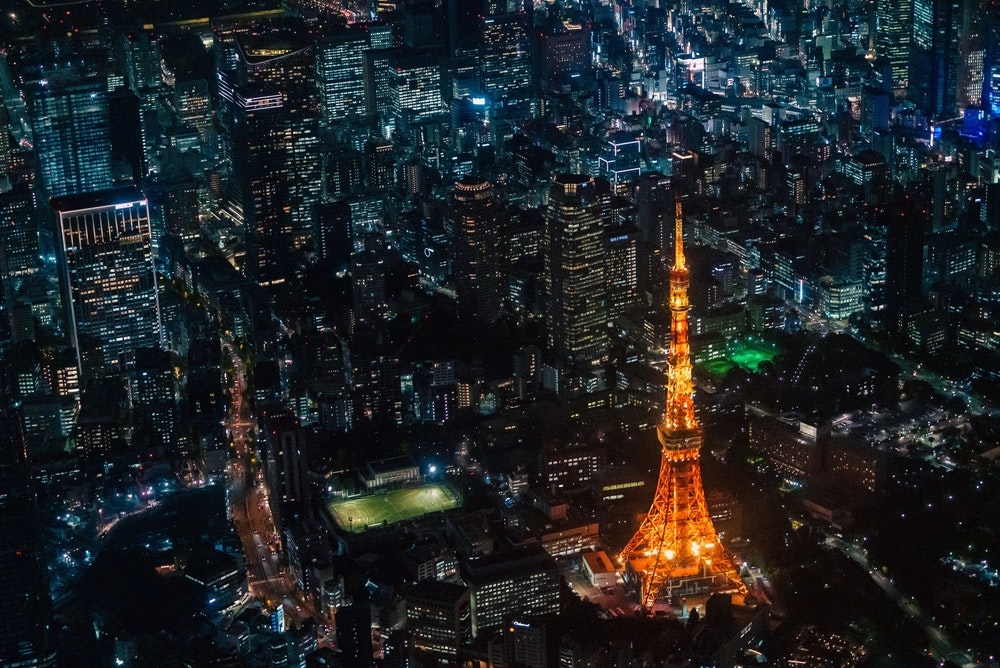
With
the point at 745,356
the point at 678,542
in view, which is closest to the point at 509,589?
the point at 678,542

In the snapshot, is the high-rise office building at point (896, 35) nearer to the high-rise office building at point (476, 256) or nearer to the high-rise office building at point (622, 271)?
the high-rise office building at point (622, 271)

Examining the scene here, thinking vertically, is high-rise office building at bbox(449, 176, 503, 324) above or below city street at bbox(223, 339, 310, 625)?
above

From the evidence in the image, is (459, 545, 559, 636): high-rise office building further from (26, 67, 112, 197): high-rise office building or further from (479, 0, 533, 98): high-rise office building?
(479, 0, 533, 98): high-rise office building

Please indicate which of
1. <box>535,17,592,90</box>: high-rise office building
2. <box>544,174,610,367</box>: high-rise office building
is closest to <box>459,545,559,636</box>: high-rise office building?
<box>544,174,610,367</box>: high-rise office building

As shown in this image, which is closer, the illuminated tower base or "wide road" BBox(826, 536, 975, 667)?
"wide road" BBox(826, 536, 975, 667)

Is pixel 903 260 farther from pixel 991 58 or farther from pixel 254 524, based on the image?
pixel 254 524
